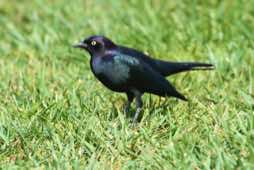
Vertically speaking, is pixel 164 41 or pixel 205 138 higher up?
pixel 164 41

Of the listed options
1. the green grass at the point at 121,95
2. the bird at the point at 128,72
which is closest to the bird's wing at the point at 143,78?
the bird at the point at 128,72

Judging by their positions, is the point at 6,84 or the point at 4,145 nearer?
the point at 4,145

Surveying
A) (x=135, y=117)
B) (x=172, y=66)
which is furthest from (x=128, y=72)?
(x=172, y=66)

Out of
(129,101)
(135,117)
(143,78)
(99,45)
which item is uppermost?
(99,45)

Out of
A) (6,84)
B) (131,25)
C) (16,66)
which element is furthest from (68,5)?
(6,84)

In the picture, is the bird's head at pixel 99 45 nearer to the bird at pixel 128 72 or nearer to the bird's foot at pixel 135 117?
the bird at pixel 128 72

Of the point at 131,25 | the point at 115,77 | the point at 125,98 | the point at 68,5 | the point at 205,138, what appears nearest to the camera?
the point at 205,138

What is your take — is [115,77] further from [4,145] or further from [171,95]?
[4,145]

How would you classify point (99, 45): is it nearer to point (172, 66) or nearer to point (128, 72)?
point (128, 72)
